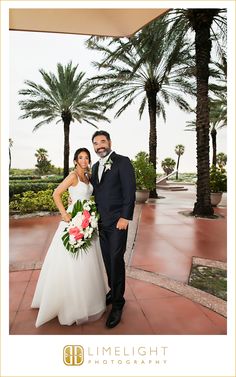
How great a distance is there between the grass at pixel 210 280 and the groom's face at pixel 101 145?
1.98 m

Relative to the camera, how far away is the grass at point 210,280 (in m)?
3.39

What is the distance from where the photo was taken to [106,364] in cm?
210

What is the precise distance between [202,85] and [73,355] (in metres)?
7.87

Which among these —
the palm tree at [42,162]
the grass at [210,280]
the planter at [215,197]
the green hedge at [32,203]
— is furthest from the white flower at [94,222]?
the palm tree at [42,162]

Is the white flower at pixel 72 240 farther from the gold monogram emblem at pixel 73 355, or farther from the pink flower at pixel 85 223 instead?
the gold monogram emblem at pixel 73 355

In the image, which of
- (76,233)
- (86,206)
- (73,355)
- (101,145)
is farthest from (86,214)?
(73,355)

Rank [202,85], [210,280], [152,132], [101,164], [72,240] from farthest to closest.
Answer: [152,132] < [202,85] < [210,280] < [101,164] < [72,240]

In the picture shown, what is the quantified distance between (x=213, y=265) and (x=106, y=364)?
2.62 m

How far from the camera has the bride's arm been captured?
2.66 m

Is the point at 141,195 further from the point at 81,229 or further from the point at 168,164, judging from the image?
the point at 168,164

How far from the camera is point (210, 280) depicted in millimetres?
3693

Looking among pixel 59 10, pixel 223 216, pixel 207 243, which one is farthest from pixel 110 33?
pixel 223 216

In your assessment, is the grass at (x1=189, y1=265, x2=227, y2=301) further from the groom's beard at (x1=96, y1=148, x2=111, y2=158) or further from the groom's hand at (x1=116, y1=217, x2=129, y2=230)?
the groom's beard at (x1=96, y1=148, x2=111, y2=158)

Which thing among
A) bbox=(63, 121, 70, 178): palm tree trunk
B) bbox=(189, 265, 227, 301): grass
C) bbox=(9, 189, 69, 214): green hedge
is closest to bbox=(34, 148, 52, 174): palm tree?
bbox=(63, 121, 70, 178): palm tree trunk
